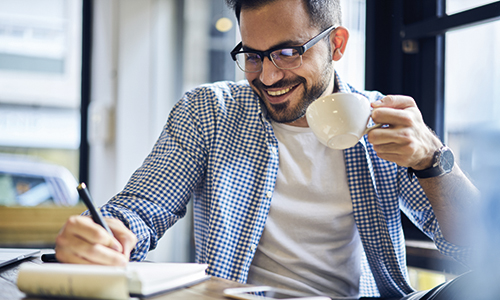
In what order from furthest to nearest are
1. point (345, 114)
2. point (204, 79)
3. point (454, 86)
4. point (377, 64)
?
point (204, 79) < point (377, 64) < point (454, 86) < point (345, 114)

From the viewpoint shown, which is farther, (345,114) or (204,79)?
(204,79)

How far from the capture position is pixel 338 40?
52.7 inches

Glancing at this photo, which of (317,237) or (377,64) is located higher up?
(377,64)

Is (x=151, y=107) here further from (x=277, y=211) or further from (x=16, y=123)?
(x=277, y=211)

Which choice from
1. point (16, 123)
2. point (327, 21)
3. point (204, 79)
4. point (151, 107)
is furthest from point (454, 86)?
point (16, 123)

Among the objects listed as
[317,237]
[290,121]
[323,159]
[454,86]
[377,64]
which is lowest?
[317,237]

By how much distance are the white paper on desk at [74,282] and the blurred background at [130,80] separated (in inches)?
38.1

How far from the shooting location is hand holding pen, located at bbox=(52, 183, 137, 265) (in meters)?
0.67

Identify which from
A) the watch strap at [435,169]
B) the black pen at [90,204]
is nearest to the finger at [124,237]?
the black pen at [90,204]

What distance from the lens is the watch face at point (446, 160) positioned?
0.98m

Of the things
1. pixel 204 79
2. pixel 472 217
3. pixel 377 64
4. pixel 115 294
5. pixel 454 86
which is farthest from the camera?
pixel 204 79

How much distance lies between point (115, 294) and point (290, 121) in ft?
2.65

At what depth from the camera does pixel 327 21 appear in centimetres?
129

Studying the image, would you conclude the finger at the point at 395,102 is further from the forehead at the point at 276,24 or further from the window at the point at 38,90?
the window at the point at 38,90
